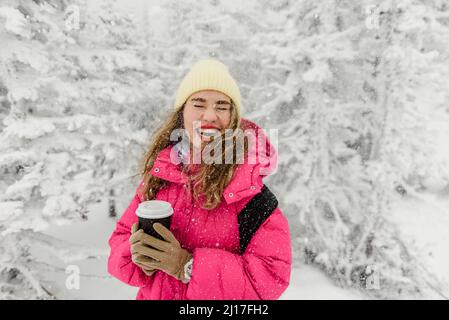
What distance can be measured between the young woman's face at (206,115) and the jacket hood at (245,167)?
17 cm

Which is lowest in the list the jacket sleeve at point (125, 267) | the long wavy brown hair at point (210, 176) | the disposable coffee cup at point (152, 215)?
the jacket sleeve at point (125, 267)

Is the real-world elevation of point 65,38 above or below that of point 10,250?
above

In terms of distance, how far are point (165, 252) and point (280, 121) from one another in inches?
482

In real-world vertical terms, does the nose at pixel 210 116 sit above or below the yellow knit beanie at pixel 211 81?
below

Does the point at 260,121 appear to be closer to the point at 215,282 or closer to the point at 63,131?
the point at 63,131

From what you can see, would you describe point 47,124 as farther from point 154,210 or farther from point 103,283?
point 103,283

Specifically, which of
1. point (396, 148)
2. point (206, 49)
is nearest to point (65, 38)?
point (206, 49)

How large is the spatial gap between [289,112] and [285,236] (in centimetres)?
1185

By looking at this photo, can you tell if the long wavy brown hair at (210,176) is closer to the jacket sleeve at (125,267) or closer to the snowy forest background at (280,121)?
the jacket sleeve at (125,267)

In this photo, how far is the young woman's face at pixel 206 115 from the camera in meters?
2.17

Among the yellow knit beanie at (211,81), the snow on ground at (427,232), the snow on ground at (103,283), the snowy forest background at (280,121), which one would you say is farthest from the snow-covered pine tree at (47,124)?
the snow on ground at (427,232)

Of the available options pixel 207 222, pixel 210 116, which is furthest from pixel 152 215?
pixel 210 116

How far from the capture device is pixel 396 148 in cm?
1020

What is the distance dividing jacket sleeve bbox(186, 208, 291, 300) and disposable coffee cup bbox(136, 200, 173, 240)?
0.92 feet
